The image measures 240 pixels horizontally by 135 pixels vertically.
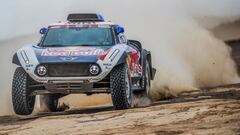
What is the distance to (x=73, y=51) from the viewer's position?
1102 cm

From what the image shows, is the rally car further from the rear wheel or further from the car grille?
the rear wheel

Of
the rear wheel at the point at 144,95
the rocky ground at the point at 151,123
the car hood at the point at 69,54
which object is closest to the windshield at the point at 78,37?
the car hood at the point at 69,54

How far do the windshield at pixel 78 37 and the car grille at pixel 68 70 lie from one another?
1008mm

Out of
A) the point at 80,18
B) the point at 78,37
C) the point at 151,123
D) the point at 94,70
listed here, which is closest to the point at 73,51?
the point at 94,70

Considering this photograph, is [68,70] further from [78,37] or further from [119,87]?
[78,37]

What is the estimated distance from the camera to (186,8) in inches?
977

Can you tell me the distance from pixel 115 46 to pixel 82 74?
0.87m

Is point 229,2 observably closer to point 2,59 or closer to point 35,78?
point 2,59

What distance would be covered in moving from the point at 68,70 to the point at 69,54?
11.2 inches

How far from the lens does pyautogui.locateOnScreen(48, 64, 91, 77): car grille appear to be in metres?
10.7

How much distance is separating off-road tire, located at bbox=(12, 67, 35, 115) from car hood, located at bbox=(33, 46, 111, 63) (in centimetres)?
39

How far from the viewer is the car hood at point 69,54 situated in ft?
35.2

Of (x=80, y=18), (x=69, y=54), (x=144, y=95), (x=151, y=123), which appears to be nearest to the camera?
(x=151, y=123)

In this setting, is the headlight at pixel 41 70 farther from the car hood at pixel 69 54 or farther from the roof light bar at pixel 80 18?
the roof light bar at pixel 80 18
